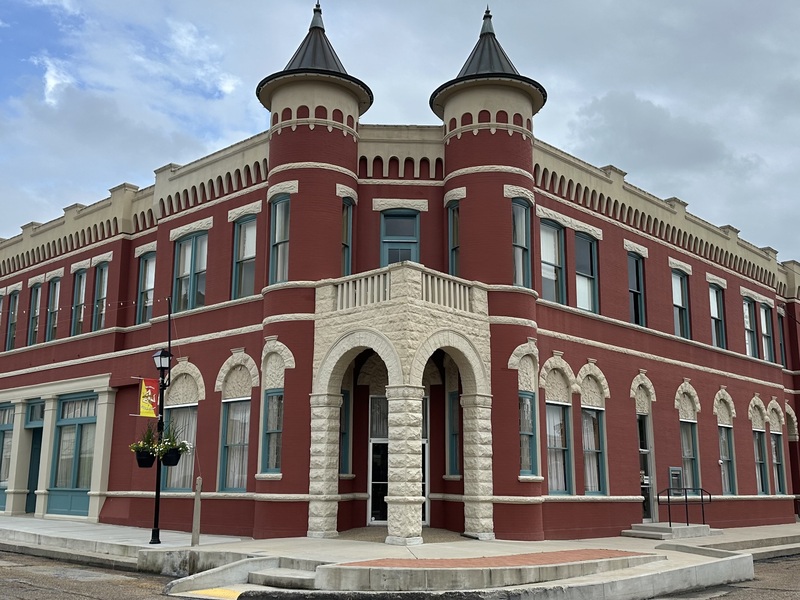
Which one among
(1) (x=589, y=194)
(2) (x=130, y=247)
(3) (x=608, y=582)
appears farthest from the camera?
(2) (x=130, y=247)

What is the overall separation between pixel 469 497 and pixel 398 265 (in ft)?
18.3

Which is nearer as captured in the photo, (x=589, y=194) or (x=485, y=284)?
(x=485, y=284)

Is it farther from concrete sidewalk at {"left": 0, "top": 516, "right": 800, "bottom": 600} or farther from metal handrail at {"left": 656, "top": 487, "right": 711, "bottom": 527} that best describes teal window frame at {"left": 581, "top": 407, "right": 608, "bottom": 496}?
concrete sidewalk at {"left": 0, "top": 516, "right": 800, "bottom": 600}

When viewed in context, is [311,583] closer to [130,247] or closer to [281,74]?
[281,74]

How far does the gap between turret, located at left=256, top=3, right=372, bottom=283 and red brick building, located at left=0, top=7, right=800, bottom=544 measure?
2.3 inches

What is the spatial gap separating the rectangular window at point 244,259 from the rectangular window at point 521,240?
281 inches

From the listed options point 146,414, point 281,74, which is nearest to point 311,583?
point 146,414

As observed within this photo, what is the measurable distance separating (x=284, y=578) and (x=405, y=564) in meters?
2.04

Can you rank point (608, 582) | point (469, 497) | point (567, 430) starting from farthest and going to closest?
1. point (567, 430)
2. point (469, 497)
3. point (608, 582)

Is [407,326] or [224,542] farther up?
[407,326]

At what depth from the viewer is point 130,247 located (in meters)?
27.5

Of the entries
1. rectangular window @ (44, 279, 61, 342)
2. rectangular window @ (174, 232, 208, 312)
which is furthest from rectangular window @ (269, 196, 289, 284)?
rectangular window @ (44, 279, 61, 342)

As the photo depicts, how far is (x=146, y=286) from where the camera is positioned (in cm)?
2661

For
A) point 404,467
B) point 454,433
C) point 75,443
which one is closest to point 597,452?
point 454,433
